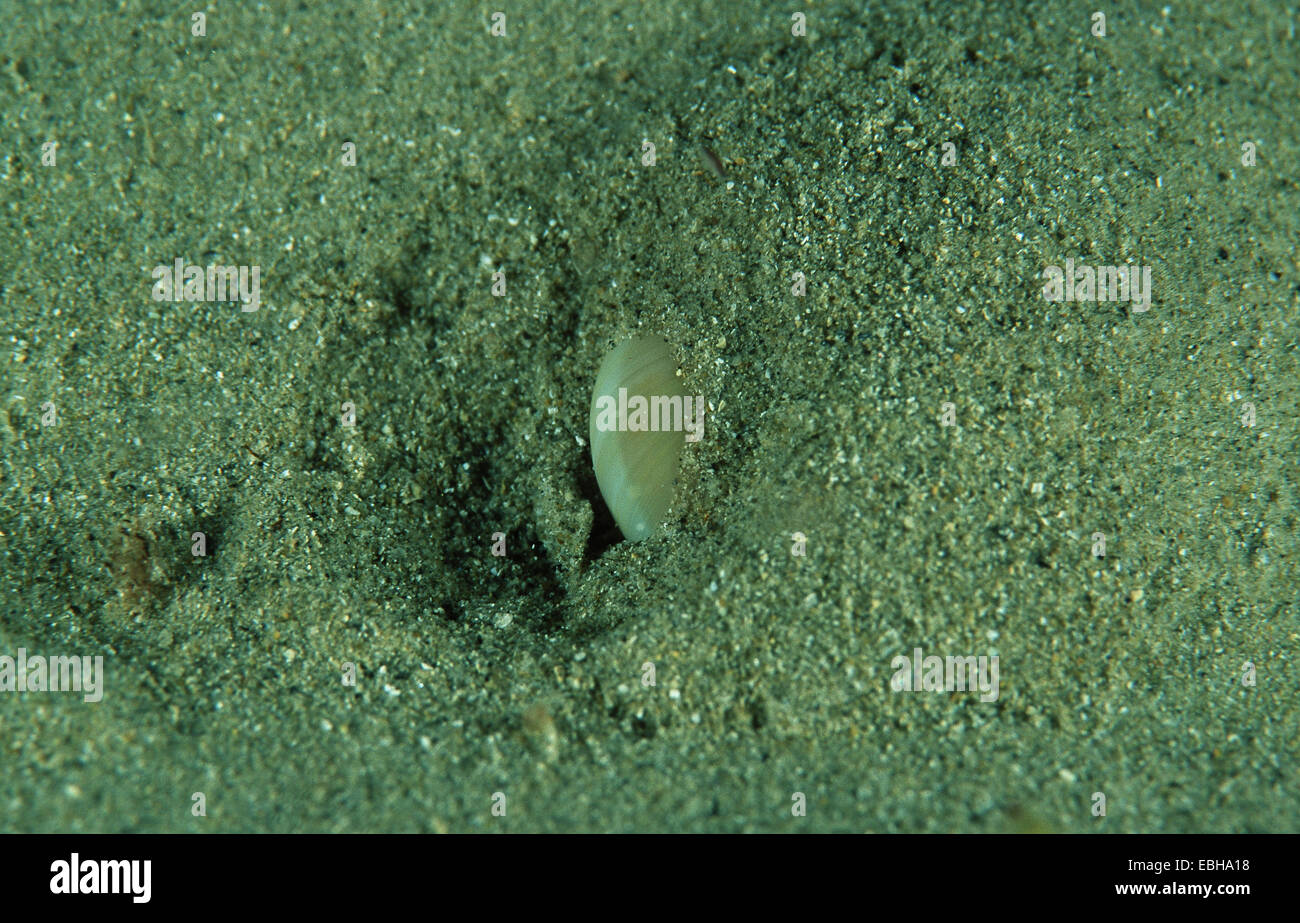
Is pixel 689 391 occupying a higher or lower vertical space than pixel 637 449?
higher

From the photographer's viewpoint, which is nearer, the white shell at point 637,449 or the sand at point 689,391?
the sand at point 689,391

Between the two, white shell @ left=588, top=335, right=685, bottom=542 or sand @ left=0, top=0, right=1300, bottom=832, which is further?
white shell @ left=588, top=335, right=685, bottom=542

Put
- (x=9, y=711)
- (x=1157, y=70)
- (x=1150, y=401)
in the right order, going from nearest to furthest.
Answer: (x=9, y=711) < (x=1150, y=401) < (x=1157, y=70)
